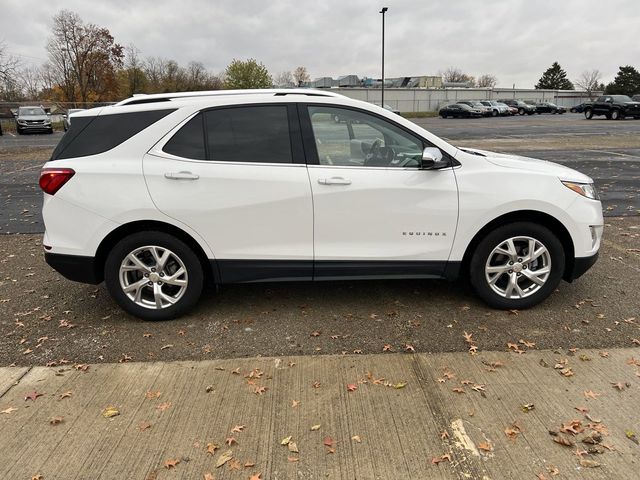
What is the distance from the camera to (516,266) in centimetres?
420

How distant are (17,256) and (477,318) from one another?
17.3 ft

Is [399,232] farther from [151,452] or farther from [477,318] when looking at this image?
[151,452]

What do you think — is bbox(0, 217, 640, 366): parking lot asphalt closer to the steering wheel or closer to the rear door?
the rear door

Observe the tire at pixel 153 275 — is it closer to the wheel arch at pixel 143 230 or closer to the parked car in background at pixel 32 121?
the wheel arch at pixel 143 230

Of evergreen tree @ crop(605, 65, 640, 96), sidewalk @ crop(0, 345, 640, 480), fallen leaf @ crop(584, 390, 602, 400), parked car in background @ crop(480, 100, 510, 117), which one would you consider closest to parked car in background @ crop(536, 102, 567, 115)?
parked car in background @ crop(480, 100, 510, 117)

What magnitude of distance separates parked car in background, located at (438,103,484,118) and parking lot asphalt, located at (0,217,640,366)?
4845 centimetres

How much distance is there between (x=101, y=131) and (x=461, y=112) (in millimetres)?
51467

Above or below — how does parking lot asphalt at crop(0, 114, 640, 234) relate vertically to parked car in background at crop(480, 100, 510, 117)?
below

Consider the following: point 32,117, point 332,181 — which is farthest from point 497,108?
point 332,181

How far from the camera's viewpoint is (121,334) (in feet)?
13.2

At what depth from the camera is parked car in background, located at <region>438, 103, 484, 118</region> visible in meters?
50.2

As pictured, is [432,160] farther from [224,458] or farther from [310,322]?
[224,458]

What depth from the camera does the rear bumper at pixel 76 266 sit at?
13.2 feet

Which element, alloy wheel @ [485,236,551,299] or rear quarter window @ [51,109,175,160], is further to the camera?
alloy wheel @ [485,236,551,299]
